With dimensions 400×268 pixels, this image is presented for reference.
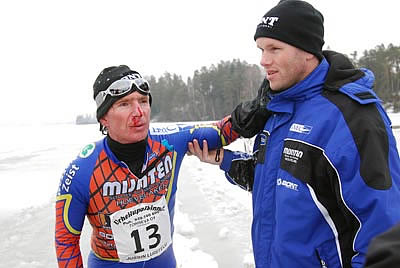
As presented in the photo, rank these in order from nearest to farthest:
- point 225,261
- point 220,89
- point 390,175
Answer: point 390,175 → point 225,261 → point 220,89

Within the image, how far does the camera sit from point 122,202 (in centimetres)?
185

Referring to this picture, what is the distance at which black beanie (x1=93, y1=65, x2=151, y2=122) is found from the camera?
181 centimetres

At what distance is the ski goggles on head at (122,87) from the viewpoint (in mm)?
1809

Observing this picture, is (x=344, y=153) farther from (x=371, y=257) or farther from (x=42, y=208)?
(x=42, y=208)

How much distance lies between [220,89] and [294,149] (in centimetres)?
4399

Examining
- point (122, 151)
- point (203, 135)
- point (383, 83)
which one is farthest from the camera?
point (383, 83)

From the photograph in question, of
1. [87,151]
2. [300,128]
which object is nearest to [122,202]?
[87,151]

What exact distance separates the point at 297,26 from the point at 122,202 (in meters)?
1.42

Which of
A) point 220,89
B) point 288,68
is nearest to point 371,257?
point 288,68

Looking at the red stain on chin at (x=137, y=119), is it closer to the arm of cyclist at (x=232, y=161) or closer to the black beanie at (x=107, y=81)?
the black beanie at (x=107, y=81)

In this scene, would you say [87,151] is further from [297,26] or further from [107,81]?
[297,26]

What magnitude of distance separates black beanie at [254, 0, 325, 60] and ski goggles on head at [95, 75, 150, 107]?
824 mm

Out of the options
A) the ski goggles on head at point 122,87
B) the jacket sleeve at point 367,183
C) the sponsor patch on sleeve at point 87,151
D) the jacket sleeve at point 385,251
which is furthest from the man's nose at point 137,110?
the jacket sleeve at point 385,251

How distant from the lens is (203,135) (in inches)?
83.1
